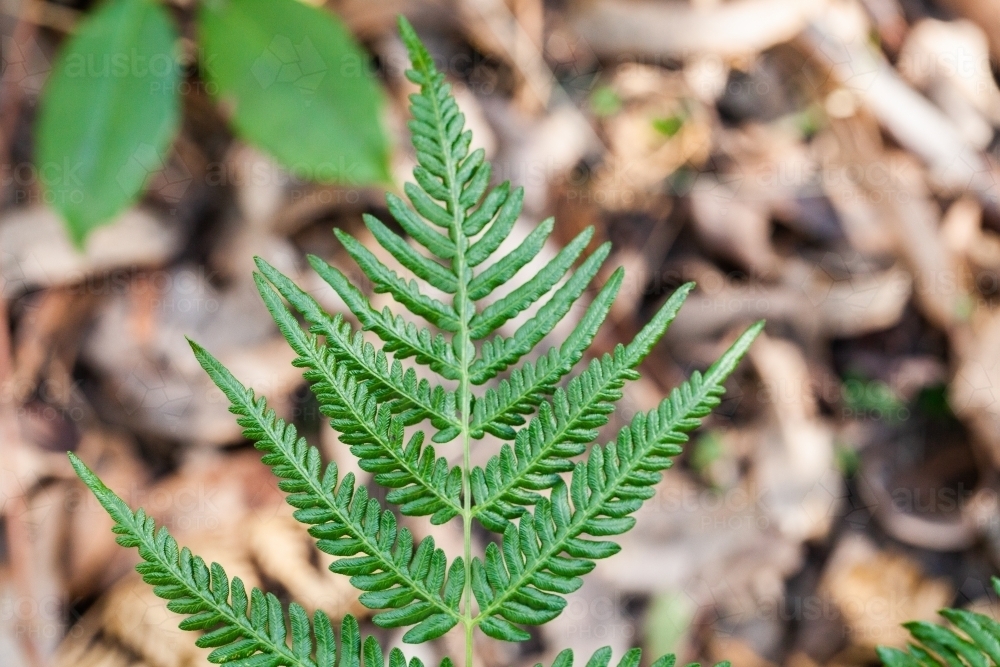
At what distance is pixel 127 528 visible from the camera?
491 millimetres

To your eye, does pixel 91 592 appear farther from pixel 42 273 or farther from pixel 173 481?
pixel 42 273

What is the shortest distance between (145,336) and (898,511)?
1.88 m

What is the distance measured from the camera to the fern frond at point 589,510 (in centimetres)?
53

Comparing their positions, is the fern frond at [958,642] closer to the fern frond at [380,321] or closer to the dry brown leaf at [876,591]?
the fern frond at [380,321]

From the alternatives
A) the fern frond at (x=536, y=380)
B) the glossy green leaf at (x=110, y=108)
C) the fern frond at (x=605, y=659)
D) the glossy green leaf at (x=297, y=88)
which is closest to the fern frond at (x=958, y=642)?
the fern frond at (x=605, y=659)

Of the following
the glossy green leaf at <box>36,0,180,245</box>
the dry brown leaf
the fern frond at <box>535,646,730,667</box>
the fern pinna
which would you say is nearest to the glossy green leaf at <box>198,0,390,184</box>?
the glossy green leaf at <box>36,0,180,245</box>

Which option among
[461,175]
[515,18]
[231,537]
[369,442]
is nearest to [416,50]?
[461,175]

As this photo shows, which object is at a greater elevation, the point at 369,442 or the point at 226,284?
the point at 369,442

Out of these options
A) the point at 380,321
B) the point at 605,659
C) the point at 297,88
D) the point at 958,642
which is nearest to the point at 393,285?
the point at 380,321

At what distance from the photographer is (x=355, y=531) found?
0.53 m

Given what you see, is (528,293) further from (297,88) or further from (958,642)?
(297,88)

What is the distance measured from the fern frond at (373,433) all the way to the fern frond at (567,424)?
3cm

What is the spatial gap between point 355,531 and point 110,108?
121 cm

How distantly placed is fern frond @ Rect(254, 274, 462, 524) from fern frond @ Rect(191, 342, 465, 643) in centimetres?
2
